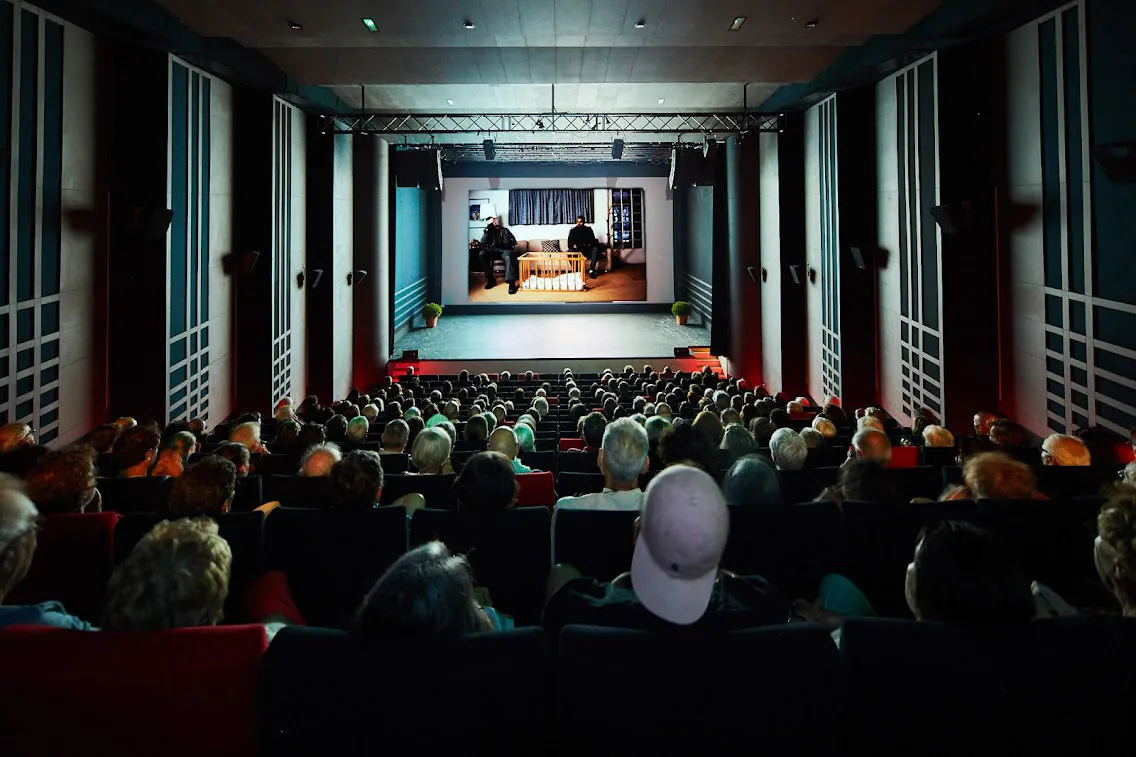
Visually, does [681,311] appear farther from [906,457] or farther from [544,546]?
[544,546]

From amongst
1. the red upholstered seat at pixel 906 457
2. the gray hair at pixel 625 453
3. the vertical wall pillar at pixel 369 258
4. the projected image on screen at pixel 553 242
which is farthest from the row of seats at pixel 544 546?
the projected image on screen at pixel 553 242

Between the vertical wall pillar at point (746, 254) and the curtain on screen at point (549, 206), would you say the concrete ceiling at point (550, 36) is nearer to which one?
the vertical wall pillar at point (746, 254)

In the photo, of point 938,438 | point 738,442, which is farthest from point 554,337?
point 738,442

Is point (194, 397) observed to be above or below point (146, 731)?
below

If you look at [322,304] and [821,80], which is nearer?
[821,80]

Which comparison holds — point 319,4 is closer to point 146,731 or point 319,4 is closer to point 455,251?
point 146,731

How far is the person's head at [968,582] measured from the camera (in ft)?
5.81

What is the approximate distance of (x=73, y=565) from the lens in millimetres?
3096

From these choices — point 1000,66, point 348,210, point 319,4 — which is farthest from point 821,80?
point 348,210

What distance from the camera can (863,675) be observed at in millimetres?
1719

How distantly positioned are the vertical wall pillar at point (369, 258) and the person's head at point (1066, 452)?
43.2 feet

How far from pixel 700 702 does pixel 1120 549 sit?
3.85ft

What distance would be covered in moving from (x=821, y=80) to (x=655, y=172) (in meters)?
13.0

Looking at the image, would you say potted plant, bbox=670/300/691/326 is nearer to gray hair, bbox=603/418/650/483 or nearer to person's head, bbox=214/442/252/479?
person's head, bbox=214/442/252/479
